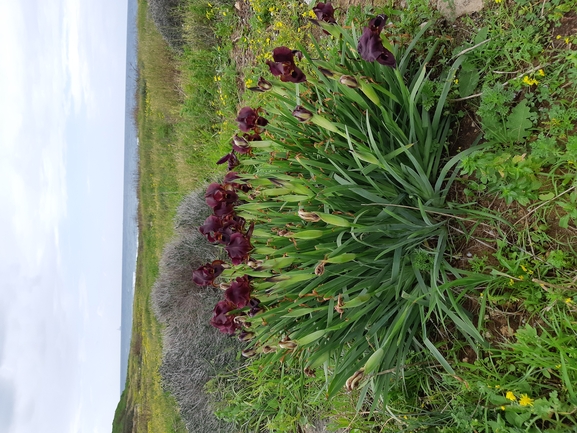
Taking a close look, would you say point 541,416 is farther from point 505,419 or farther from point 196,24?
point 196,24

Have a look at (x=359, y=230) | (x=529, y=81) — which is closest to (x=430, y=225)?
(x=359, y=230)

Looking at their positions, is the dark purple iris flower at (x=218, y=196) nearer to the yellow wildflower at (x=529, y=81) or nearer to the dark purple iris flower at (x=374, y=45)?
the dark purple iris flower at (x=374, y=45)

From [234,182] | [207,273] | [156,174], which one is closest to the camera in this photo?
[207,273]

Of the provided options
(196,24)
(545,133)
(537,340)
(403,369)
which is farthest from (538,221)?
(196,24)

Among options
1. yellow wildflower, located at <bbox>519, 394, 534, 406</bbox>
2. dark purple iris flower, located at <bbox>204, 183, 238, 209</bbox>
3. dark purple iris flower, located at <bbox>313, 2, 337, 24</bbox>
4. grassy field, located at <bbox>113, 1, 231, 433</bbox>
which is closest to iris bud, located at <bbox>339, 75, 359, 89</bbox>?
dark purple iris flower, located at <bbox>313, 2, 337, 24</bbox>

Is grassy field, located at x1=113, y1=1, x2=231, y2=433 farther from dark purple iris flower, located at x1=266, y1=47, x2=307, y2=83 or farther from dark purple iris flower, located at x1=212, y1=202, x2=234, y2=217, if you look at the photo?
dark purple iris flower, located at x1=266, y1=47, x2=307, y2=83

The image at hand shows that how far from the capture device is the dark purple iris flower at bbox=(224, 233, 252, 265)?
215cm

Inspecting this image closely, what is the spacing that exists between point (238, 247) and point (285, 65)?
0.95 meters

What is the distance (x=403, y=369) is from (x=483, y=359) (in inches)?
16.0

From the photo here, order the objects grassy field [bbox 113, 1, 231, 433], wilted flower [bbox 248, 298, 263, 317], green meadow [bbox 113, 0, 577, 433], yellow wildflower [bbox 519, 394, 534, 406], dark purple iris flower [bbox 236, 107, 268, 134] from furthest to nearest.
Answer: grassy field [bbox 113, 1, 231, 433], dark purple iris flower [bbox 236, 107, 268, 134], wilted flower [bbox 248, 298, 263, 317], green meadow [bbox 113, 0, 577, 433], yellow wildflower [bbox 519, 394, 534, 406]

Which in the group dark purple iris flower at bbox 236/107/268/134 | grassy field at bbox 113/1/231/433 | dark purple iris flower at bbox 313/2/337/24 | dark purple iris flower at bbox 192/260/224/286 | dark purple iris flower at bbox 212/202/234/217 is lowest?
grassy field at bbox 113/1/231/433

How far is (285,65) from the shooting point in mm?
2049

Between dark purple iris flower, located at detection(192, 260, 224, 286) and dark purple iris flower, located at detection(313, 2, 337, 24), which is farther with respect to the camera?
dark purple iris flower, located at detection(192, 260, 224, 286)

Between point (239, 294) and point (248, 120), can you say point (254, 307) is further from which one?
point (248, 120)
